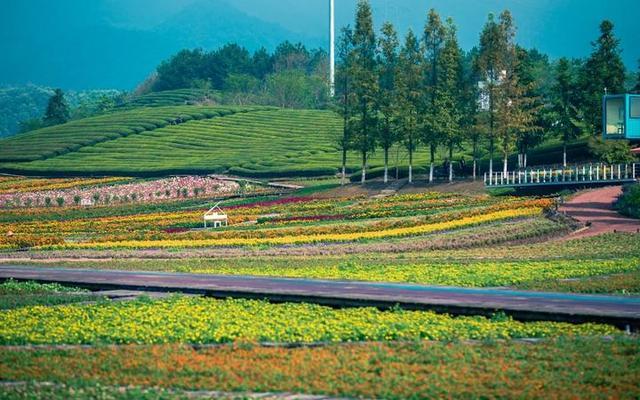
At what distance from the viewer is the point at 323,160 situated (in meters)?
110

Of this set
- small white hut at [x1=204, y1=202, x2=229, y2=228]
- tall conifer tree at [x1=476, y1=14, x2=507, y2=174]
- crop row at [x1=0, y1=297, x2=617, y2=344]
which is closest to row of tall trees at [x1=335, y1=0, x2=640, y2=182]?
tall conifer tree at [x1=476, y1=14, x2=507, y2=174]

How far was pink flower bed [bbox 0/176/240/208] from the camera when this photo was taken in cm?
9219

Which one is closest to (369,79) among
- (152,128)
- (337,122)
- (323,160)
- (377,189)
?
(377,189)

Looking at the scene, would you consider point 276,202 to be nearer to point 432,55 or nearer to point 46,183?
point 432,55

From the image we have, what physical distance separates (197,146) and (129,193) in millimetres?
35957

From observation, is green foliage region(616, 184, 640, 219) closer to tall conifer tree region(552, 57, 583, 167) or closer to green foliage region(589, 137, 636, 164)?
green foliage region(589, 137, 636, 164)

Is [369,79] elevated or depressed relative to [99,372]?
elevated

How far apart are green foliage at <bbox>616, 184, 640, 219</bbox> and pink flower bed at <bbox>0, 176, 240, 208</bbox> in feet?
131

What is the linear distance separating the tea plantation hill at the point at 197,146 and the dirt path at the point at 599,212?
2050 cm

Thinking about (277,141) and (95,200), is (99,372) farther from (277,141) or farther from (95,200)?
(277,141)

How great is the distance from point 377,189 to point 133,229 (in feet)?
72.4

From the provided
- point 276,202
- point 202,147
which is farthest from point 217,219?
point 202,147

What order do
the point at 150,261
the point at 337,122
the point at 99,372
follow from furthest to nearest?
1. the point at 337,122
2. the point at 150,261
3. the point at 99,372

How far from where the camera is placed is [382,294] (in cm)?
→ 3222
